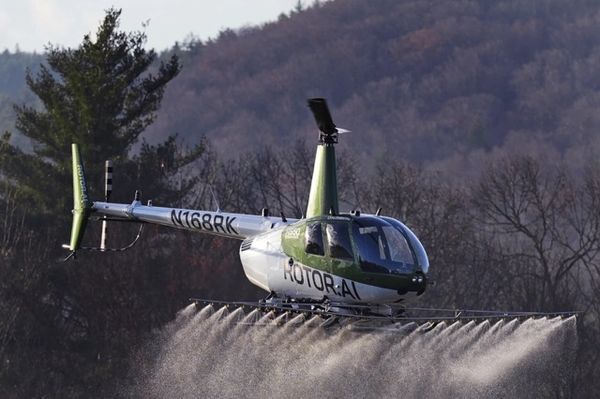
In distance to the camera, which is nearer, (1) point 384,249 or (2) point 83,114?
(1) point 384,249

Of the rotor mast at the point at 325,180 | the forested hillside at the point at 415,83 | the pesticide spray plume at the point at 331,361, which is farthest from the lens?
the forested hillside at the point at 415,83

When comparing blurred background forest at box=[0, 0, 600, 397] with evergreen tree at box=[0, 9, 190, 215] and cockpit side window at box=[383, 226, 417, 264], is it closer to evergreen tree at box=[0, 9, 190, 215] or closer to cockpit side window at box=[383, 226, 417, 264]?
evergreen tree at box=[0, 9, 190, 215]

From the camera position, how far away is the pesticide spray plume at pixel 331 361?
35.5 metres

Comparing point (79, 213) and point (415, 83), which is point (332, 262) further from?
point (415, 83)

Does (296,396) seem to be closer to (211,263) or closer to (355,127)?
(211,263)

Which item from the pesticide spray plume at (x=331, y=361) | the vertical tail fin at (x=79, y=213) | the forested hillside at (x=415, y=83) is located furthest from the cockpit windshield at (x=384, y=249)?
the forested hillside at (x=415, y=83)

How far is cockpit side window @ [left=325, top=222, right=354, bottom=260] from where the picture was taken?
88.2 feet

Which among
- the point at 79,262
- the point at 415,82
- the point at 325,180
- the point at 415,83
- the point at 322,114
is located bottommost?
the point at 79,262

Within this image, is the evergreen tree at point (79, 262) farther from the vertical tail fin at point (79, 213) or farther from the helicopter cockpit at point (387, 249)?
the helicopter cockpit at point (387, 249)

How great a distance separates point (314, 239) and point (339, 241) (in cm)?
63

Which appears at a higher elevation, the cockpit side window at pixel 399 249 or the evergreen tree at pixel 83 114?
the evergreen tree at pixel 83 114

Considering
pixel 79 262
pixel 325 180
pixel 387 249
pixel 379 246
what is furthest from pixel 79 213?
pixel 79 262

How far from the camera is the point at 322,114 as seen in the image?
1067 inches

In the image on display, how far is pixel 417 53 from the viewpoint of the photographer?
188000mm
